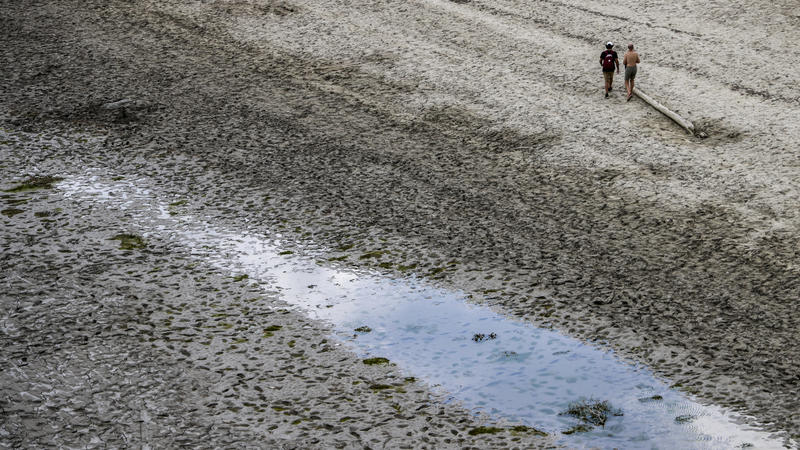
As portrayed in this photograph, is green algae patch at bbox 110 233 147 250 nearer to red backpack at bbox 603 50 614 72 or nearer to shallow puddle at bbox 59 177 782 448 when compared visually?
shallow puddle at bbox 59 177 782 448

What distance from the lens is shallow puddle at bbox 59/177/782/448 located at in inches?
382

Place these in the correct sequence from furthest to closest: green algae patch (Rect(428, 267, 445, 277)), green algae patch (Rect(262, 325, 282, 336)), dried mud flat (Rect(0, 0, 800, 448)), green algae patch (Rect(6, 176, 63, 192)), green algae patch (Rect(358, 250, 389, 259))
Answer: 1. green algae patch (Rect(6, 176, 63, 192))
2. green algae patch (Rect(358, 250, 389, 259))
3. green algae patch (Rect(428, 267, 445, 277))
4. green algae patch (Rect(262, 325, 282, 336))
5. dried mud flat (Rect(0, 0, 800, 448))

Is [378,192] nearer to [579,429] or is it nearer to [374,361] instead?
[374,361]

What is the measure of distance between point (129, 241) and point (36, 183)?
3625 millimetres

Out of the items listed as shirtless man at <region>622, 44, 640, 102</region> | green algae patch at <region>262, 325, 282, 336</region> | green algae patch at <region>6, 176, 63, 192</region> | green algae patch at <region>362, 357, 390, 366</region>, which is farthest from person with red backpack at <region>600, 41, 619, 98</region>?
green algae patch at <region>6, 176, 63, 192</region>

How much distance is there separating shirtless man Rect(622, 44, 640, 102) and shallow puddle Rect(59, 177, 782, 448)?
10.9 m

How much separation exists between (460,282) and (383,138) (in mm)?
6666

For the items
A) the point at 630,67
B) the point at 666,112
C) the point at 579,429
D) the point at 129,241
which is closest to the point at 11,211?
the point at 129,241

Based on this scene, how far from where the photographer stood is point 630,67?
20.7m

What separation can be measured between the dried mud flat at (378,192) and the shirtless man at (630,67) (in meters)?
0.62

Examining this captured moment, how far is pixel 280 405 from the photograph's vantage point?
10211 millimetres

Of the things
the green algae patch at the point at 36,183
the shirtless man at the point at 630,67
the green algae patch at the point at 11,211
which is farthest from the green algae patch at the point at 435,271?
the shirtless man at the point at 630,67

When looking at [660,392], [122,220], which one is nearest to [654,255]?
[660,392]

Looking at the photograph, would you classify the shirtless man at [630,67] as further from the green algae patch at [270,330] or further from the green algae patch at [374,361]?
the green algae patch at [270,330]
